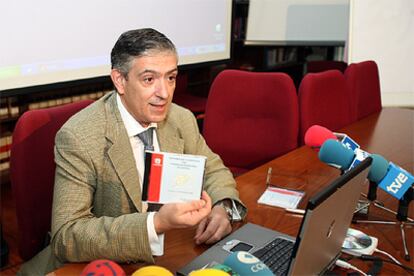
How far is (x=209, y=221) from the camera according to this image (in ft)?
4.49

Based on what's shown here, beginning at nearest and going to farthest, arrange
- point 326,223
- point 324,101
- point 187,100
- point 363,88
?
point 326,223 < point 324,101 < point 363,88 < point 187,100

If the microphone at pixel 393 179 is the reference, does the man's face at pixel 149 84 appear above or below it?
above

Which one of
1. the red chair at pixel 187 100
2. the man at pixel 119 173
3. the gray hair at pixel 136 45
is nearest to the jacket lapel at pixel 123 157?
the man at pixel 119 173

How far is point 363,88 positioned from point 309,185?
5.73 ft

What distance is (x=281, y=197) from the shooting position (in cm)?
167

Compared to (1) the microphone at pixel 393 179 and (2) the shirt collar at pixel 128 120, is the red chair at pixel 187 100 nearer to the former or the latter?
(2) the shirt collar at pixel 128 120

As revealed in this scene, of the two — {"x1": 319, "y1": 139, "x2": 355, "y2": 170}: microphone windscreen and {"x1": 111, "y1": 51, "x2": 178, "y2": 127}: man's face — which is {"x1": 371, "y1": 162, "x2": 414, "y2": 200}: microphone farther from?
{"x1": 111, "y1": 51, "x2": 178, "y2": 127}: man's face

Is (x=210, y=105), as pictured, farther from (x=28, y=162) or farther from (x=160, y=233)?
(x=160, y=233)

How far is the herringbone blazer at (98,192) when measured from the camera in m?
1.20

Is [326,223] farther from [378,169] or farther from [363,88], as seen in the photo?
[363,88]

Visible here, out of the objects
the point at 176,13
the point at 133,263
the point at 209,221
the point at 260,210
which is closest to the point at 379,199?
the point at 260,210

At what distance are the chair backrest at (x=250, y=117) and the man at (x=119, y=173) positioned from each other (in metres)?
1.12

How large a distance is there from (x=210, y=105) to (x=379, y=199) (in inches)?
47.4

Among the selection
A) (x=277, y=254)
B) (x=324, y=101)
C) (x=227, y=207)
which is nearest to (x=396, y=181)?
(x=277, y=254)
